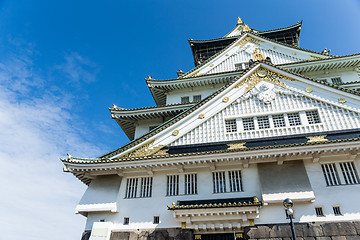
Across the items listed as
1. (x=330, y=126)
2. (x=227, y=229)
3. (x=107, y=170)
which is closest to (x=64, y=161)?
(x=107, y=170)

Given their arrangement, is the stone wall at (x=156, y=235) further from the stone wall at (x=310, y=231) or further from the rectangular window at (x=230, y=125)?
the rectangular window at (x=230, y=125)

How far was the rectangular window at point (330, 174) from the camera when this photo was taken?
12.5 metres

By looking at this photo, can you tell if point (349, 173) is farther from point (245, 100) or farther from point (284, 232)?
point (245, 100)

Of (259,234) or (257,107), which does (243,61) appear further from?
(259,234)

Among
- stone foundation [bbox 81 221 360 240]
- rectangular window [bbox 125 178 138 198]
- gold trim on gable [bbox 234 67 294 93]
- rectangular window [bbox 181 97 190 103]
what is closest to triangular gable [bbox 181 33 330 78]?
rectangular window [bbox 181 97 190 103]

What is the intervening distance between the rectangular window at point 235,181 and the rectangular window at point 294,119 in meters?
4.59

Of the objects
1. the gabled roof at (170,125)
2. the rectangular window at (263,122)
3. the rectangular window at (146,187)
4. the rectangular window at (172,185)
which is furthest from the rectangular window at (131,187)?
the rectangular window at (263,122)

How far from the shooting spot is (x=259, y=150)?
12.5 m

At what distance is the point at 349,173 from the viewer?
12.5m

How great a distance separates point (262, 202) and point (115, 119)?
14.0 metres

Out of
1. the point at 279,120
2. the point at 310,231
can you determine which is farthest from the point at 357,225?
the point at 279,120

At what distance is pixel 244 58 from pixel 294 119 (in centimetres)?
1163

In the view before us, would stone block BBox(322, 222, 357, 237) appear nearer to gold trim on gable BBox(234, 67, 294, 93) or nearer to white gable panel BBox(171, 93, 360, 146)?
white gable panel BBox(171, 93, 360, 146)

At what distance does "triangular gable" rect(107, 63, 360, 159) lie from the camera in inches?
572
